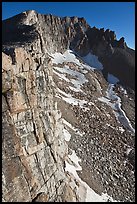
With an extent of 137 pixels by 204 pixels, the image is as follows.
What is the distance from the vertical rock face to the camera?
19969 millimetres

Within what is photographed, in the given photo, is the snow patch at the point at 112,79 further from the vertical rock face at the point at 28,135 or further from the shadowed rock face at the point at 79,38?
the vertical rock face at the point at 28,135

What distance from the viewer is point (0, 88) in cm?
2006

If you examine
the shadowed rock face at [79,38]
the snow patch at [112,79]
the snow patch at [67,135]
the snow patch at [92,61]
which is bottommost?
the snow patch at [67,135]

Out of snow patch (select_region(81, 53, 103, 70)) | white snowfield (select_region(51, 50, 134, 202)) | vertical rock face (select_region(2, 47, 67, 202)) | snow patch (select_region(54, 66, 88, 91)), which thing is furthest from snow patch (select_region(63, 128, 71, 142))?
snow patch (select_region(81, 53, 103, 70))

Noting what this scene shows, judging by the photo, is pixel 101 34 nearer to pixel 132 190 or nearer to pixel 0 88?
pixel 132 190

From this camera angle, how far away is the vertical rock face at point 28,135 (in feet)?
65.5

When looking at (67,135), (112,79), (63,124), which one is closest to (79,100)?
(63,124)

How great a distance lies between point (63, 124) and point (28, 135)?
23.7 metres

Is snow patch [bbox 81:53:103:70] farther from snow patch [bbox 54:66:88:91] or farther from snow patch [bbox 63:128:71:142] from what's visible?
snow patch [bbox 63:128:71:142]

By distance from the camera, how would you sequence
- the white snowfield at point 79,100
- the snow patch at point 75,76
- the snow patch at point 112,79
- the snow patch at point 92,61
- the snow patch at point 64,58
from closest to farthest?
the white snowfield at point 79,100, the snow patch at point 75,76, the snow patch at point 112,79, the snow patch at point 64,58, the snow patch at point 92,61

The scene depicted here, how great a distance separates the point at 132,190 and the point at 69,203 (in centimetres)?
1623

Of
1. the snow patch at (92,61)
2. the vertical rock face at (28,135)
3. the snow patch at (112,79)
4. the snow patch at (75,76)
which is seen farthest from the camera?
the snow patch at (92,61)

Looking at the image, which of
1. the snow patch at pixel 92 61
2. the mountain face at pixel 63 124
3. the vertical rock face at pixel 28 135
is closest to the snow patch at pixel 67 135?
the mountain face at pixel 63 124

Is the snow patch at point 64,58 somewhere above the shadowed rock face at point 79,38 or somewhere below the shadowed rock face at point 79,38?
below
